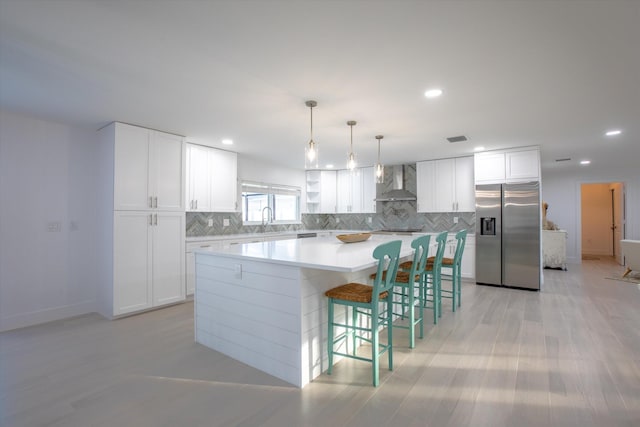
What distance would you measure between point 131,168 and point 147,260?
A: 116cm

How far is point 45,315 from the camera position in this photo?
142 inches

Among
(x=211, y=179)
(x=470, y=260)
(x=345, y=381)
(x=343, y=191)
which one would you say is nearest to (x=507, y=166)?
(x=470, y=260)

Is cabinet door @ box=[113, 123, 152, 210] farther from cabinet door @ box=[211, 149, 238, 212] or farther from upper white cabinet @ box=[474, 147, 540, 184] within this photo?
upper white cabinet @ box=[474, 147, 540, 184]

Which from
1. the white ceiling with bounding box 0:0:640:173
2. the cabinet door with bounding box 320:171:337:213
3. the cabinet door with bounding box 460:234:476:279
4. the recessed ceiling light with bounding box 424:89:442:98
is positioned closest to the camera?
the white ceiling with bounding box 0:0:640:173

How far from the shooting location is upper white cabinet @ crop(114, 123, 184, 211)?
146 inches

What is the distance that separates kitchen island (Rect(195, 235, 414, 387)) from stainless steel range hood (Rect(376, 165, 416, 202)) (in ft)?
12.3

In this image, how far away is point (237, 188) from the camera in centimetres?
581

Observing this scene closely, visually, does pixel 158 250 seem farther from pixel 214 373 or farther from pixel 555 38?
pixel 555 38

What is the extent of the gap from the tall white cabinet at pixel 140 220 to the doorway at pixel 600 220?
1036 centimetres

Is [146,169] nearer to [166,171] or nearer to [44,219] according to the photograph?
[166,171]

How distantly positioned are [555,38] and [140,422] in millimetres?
3432

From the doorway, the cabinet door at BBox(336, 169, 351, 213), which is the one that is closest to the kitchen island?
the cabinet door at BBox(336, 169, 351, 213)

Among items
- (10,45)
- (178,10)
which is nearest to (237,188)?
(10,45)

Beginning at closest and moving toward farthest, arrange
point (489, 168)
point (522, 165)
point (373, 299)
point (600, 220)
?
point (373, 299), point (522, 165), point (489, 168), point (600, 220)
